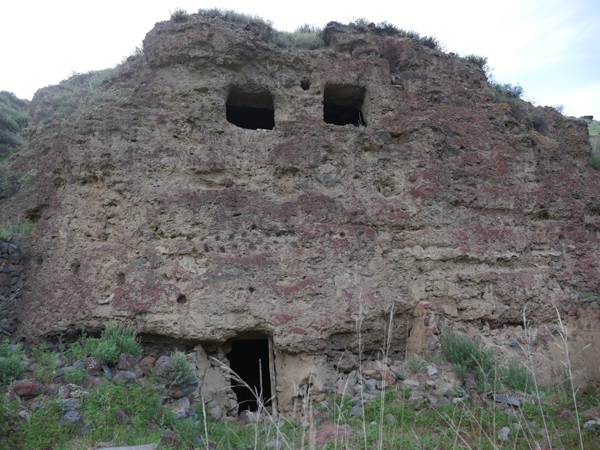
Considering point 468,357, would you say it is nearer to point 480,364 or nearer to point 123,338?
point 480,364

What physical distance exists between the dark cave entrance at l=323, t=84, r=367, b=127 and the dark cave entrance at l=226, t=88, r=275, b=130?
109 centimetres

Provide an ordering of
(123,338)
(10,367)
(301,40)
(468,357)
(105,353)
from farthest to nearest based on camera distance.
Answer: (301,40) → (468,357) → (123,338) → (105,353) → (10,367)

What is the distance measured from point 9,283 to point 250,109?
4.73 m

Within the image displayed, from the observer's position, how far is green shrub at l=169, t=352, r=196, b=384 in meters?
Answer: 4.38

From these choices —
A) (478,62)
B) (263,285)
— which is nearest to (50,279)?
(263,285)

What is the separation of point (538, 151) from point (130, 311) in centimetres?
713

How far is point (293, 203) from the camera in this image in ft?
18.2

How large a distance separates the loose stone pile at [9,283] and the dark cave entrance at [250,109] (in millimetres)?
4008

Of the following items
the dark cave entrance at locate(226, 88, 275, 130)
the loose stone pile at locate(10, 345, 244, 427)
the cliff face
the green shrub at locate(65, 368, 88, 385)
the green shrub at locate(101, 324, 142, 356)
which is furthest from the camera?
the dark cave entrance at locate(226, 88, 275, 130)

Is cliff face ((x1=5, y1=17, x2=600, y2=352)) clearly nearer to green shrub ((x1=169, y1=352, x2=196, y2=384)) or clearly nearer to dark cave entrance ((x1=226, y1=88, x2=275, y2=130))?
dark cave entrance ((x1=226, y1=88, x2=275, y2=130))

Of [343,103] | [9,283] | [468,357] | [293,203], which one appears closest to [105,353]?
[9,283]

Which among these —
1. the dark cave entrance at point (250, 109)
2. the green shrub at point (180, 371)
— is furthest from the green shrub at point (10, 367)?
the dark cave entrance at point (250, 109)

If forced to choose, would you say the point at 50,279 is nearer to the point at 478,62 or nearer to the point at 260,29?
the point at 260,29

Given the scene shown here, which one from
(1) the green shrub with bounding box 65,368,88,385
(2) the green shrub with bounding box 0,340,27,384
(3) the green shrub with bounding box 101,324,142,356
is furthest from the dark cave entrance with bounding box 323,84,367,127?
(2) the green shrub with bounding box 0,340,27,384
